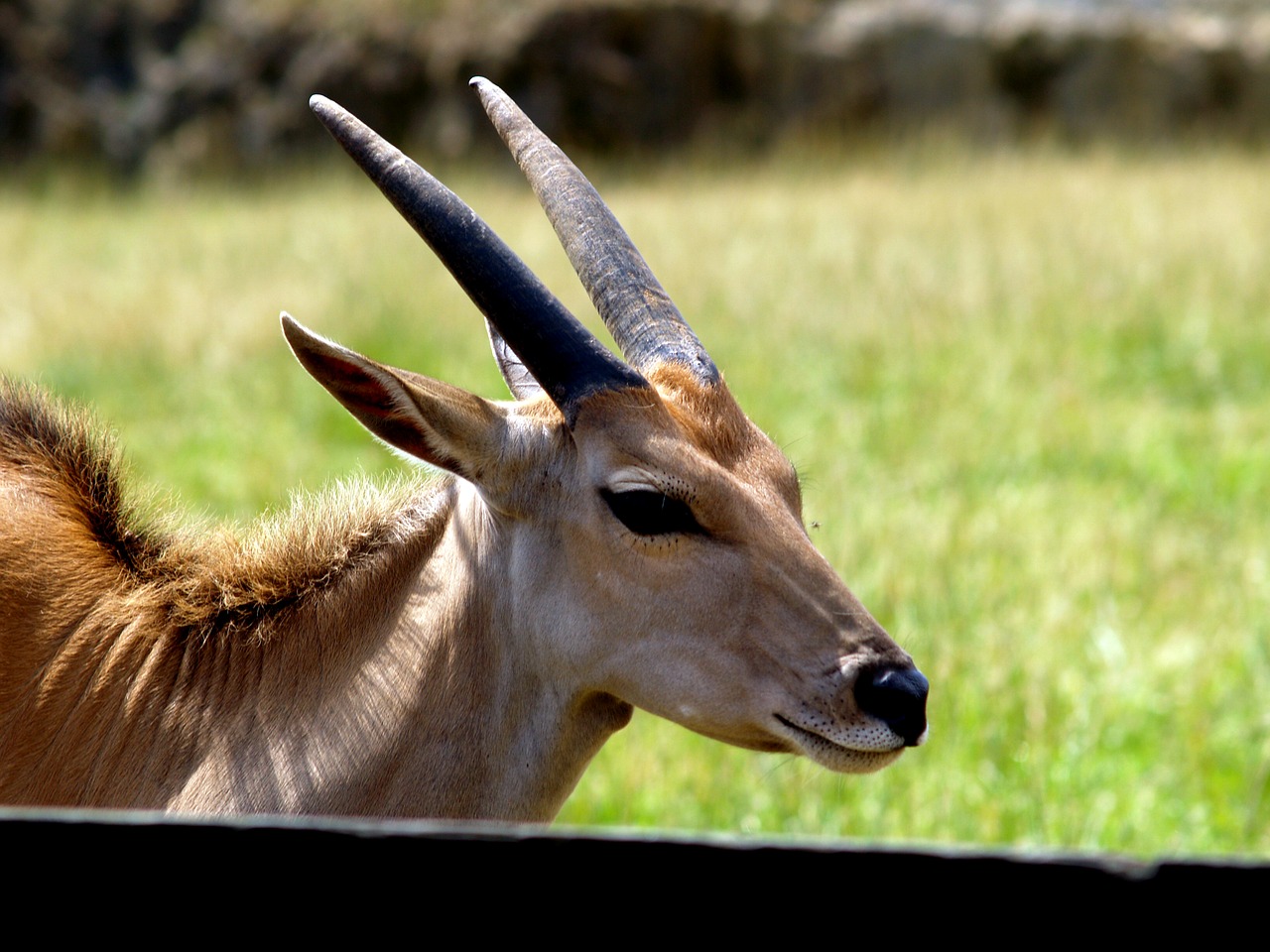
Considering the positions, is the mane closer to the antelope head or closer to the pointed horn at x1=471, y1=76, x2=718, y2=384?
the antelope head

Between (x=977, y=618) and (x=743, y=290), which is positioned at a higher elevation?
(x=977, y=618)

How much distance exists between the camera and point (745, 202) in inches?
612

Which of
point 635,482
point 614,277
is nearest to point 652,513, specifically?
point 635,482

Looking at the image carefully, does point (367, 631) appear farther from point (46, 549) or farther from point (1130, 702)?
point (1130, 702)

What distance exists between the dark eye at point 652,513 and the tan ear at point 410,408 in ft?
1.02

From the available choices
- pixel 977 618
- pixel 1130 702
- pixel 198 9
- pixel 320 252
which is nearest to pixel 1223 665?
pixel 1130 702

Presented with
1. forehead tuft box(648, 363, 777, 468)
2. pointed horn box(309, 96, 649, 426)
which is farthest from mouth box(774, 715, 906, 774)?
pointed horn box(309, 96, 649, 426)

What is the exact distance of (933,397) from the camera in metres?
8.93

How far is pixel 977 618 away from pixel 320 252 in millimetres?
9637

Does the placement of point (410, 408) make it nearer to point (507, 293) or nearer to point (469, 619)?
point (507, 293)

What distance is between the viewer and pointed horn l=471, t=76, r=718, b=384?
329 centimetres

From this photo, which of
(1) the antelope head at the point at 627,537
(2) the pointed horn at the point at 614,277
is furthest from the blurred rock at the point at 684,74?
(1) the antelope head at the point at 627,537

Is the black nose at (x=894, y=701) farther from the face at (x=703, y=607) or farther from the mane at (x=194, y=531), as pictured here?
the mane at (x=194, y=531)

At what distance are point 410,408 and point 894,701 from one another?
3.78 feet
